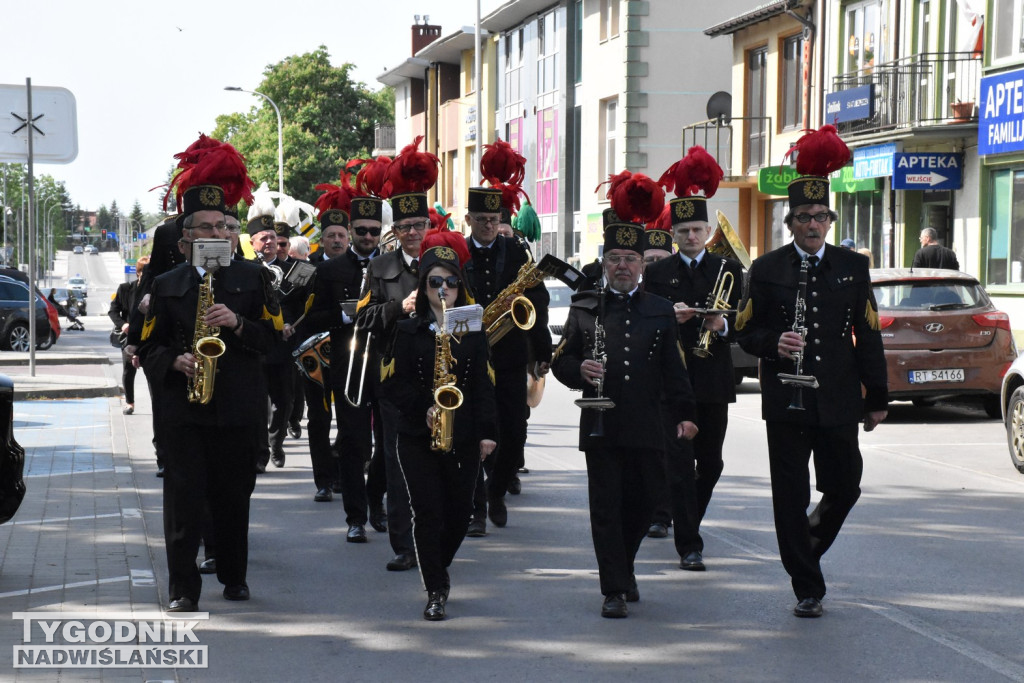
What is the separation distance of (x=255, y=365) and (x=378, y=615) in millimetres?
1353

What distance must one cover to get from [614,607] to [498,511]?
2.77 metres

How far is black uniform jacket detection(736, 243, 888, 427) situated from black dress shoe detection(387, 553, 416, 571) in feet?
7.44

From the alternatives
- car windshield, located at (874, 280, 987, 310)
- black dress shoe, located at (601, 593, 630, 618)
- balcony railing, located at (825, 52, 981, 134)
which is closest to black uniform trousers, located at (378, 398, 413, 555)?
black dress shoe, located at (601, 593, 630, 618)

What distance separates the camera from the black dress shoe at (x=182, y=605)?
705 cm

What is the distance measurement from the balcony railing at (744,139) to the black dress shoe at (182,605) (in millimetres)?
28394

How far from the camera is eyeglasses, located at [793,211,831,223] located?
7191 millimetres

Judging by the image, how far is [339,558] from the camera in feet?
28.3

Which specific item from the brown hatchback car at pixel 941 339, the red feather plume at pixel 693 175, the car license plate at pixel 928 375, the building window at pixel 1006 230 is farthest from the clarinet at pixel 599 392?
the building window at pixel 1006 230

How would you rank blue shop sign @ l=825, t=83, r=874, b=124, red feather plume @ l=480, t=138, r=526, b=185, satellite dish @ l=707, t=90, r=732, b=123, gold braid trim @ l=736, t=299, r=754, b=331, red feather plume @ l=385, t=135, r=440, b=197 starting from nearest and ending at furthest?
gold braid trim @ l=736, t=299, r=754, b=331 → red feather plume @ l=385, t=135, r=440, b=197 → red feather plume @ l=480, t=138, r=526, b=185 → blue shop sign @ l=825, t=83, r=874, b=124 → satellite dish @ l=707, t=90, r=732, b=123

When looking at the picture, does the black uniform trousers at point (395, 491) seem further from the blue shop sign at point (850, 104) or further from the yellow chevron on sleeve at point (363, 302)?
the blue shop sign at point (850, 104)

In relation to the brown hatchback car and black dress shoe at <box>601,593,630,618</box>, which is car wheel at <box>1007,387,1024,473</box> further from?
black dress shoe at <box>601,593,630,618</box>

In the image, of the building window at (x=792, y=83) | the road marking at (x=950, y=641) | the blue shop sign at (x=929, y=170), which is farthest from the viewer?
the building window at (x=792, y=83)

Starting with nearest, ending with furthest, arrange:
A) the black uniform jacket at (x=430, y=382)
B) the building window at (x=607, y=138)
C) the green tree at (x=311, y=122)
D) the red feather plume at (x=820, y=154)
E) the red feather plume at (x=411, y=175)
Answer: the black uniform jacket at (x=430, y=382), the red feather plume at (x=820, y=154), the red feather plume at (x=411, y=175), the building window at (x=607, y=138), the green tree at (x=311, y=122)

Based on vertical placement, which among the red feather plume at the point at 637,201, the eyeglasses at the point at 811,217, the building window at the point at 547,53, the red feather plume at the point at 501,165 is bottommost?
the eyeglasses at the point at 811,217
